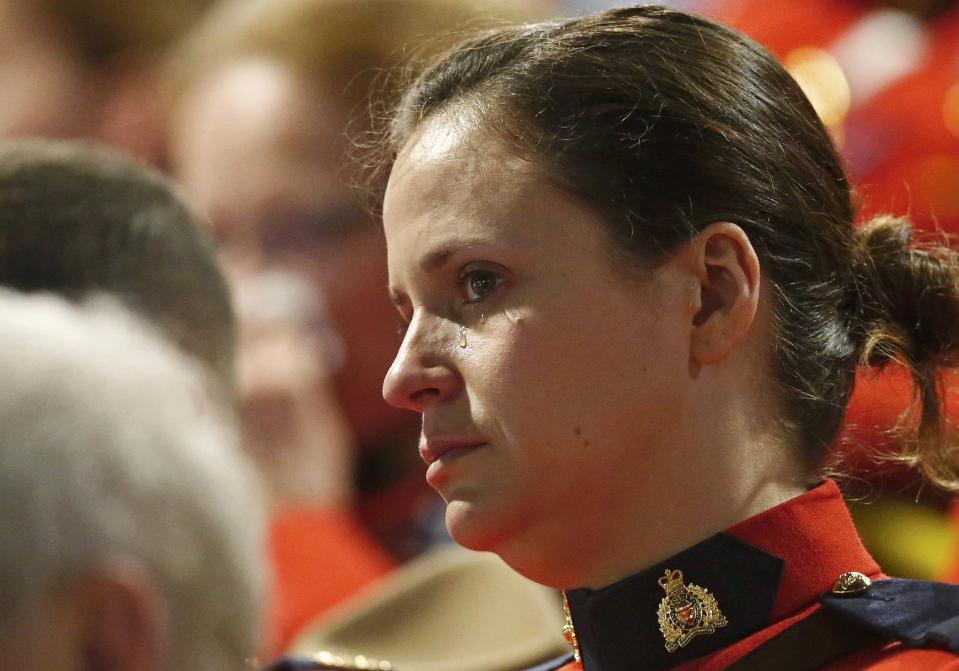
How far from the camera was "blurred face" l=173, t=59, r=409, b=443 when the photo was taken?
10.1ft

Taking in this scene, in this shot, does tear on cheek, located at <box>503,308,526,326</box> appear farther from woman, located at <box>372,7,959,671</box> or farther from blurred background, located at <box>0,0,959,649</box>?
blurred background, located at <box>0,0,959,649</box>

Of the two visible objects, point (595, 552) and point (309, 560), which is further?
point (309, 560)

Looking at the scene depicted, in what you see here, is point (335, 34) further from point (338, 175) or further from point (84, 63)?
point (84, 63)

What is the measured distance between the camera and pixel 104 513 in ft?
3.63

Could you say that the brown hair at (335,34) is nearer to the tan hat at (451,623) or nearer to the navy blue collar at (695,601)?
the tan hat at (451,623)

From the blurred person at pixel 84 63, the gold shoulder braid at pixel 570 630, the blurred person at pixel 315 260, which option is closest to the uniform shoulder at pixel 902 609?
the gold shoulder braid at pixel 570 630

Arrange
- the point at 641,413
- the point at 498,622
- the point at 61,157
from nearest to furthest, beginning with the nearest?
the point at 641,413 < the point at 61,157 < the point at 498,622

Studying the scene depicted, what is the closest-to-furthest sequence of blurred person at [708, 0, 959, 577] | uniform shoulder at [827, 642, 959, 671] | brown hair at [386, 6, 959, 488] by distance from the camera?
uniform shoulder at [827, 642, 959, 671], brown hair at [386, 6, 959, 488], blurred person at [708, 0, 959, 577]

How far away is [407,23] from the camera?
10.3ft

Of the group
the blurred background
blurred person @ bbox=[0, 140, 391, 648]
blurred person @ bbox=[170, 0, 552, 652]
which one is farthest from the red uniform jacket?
blurred person @ bbox=[170, 0, 552, 652]

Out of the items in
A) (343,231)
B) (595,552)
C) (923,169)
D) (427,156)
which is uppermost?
(343,231)

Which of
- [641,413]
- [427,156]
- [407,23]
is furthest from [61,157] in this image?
[407,23]

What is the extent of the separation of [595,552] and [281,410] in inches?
65.5

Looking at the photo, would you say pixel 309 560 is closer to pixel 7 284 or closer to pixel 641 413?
pixel 7 284
